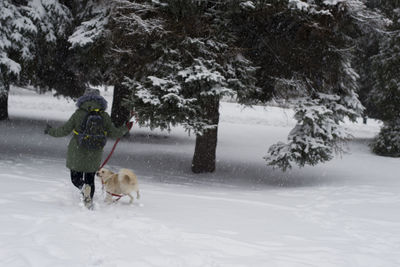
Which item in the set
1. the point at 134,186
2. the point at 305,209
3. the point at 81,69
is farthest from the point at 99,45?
the point at 305,209

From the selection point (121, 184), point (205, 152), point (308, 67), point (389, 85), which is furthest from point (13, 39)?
point (389, 85)

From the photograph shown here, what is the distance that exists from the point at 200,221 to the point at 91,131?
195 centimetres

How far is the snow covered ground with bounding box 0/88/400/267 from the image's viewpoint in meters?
4.14

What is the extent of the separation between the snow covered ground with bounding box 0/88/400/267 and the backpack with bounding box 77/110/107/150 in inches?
36.3

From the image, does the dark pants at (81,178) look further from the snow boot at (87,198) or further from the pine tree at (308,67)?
the pine tree at (308,67)

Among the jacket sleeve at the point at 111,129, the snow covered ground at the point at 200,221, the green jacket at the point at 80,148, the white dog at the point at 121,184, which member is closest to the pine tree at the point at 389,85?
the snow covered ground at the point at 200,221

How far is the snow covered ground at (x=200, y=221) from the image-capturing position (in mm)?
4141

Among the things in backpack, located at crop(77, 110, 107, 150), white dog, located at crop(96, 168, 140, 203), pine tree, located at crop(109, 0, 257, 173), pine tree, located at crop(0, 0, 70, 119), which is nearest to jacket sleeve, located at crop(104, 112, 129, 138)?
backpack, located at crop(77, 110, 107, 150)

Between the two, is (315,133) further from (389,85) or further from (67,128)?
(389,85)

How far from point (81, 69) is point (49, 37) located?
402cm

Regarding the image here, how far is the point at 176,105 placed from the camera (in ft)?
29.8

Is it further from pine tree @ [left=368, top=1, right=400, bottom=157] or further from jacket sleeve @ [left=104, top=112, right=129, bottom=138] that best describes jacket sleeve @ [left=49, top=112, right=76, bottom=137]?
pine tree @ [left=368, top=1, right=400, bottom=157]

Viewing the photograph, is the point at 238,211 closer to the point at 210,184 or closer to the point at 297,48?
the point at 210,184

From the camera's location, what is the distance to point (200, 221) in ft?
18.9
